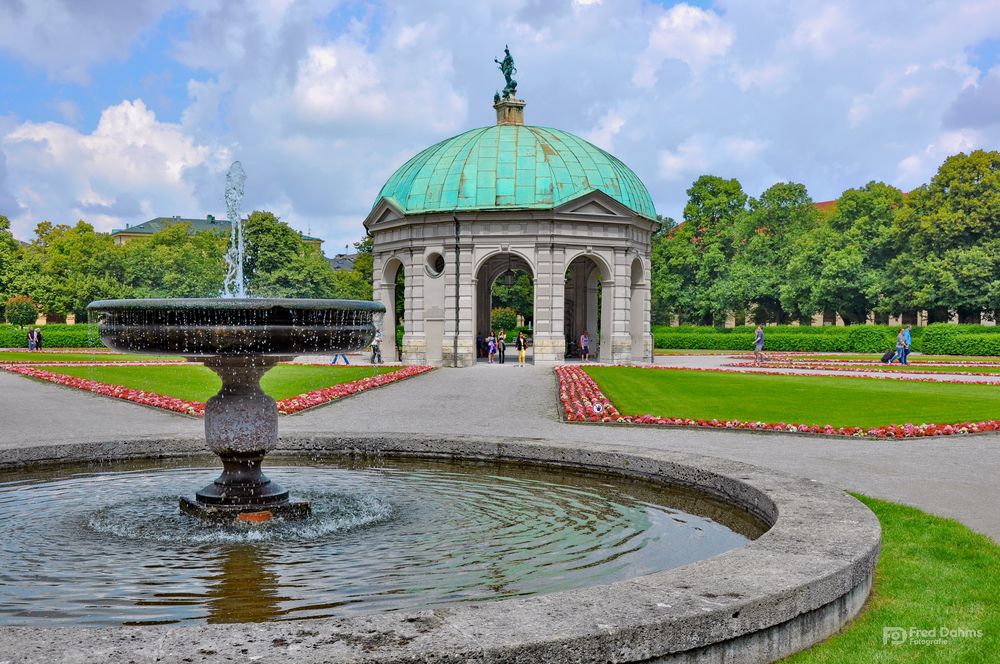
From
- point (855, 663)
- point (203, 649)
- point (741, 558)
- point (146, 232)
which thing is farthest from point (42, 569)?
point (146, 232)

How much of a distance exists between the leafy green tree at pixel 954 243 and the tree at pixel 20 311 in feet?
198

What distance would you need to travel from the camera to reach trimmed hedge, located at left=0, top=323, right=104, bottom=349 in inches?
2319

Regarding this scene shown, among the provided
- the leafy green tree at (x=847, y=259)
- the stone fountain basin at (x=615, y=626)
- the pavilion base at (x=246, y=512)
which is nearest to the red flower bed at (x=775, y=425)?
the stone fountain basin at (x=615, y=626)

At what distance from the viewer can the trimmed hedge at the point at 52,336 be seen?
58.9 meters

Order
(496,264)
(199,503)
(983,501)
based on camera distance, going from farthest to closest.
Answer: (496,264)
(983,501)
(199,503)

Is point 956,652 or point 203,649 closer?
point 203,649

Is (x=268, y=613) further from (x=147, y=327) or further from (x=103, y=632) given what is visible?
(x=147, y=327)

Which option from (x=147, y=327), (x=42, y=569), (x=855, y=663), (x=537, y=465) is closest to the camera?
(x=855, y=663)

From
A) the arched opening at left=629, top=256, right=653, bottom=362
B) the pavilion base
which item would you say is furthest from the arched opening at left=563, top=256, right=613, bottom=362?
the pavilion base

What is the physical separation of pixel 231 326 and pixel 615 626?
14.0ft

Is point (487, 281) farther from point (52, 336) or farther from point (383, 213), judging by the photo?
point (52, 336)

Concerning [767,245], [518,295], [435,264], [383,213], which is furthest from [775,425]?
[518,295]

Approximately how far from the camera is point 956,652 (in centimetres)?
493

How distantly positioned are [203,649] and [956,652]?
3.78 metres
